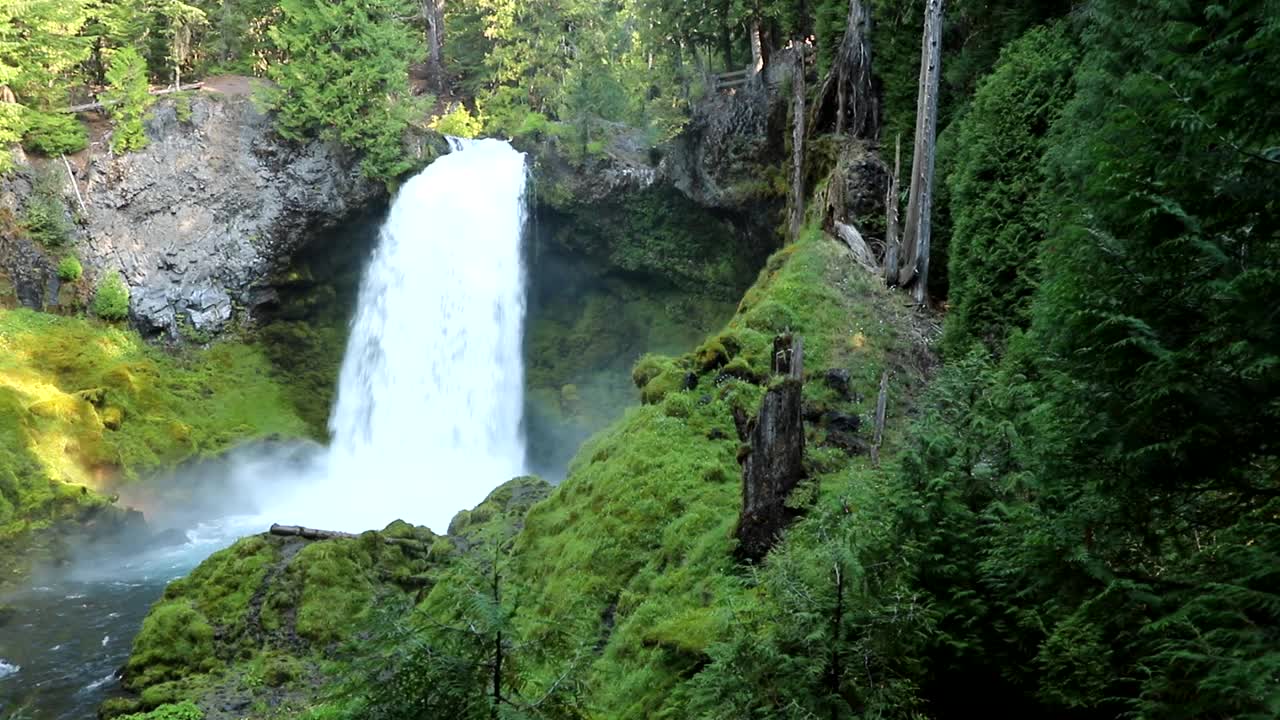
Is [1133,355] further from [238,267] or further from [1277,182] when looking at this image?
[238,267]

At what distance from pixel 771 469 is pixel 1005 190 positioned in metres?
5.67

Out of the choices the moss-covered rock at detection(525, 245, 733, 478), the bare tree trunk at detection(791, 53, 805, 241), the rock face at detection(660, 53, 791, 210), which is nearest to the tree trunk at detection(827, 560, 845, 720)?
the bare tree trunk at detection(791, 53, 805, 241)

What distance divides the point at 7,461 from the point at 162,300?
8.32 metres

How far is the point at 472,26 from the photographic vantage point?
120ft

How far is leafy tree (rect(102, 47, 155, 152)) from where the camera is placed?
81.7ft

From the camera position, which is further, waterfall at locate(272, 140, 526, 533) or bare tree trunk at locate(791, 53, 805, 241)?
waterfall at locate(272, 140, 526, 533)

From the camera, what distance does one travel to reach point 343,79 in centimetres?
2528

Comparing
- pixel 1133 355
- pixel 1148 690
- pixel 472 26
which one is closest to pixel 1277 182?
pixel 1133 355

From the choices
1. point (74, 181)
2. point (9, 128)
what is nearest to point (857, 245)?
point (74, 181)

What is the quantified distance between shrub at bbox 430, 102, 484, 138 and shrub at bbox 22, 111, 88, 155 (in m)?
12.0

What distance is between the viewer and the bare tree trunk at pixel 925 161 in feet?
45.6

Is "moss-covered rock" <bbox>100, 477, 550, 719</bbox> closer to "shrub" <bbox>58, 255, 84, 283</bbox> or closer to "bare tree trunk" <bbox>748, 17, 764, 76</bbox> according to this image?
"shrub" <bbox>58, 255, 84, 283</bbox>

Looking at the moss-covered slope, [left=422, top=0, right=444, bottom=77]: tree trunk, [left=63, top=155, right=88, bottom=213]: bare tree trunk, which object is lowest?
the moss-covered slope

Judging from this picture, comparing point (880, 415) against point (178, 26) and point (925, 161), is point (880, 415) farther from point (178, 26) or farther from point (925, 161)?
point (178, 26)
